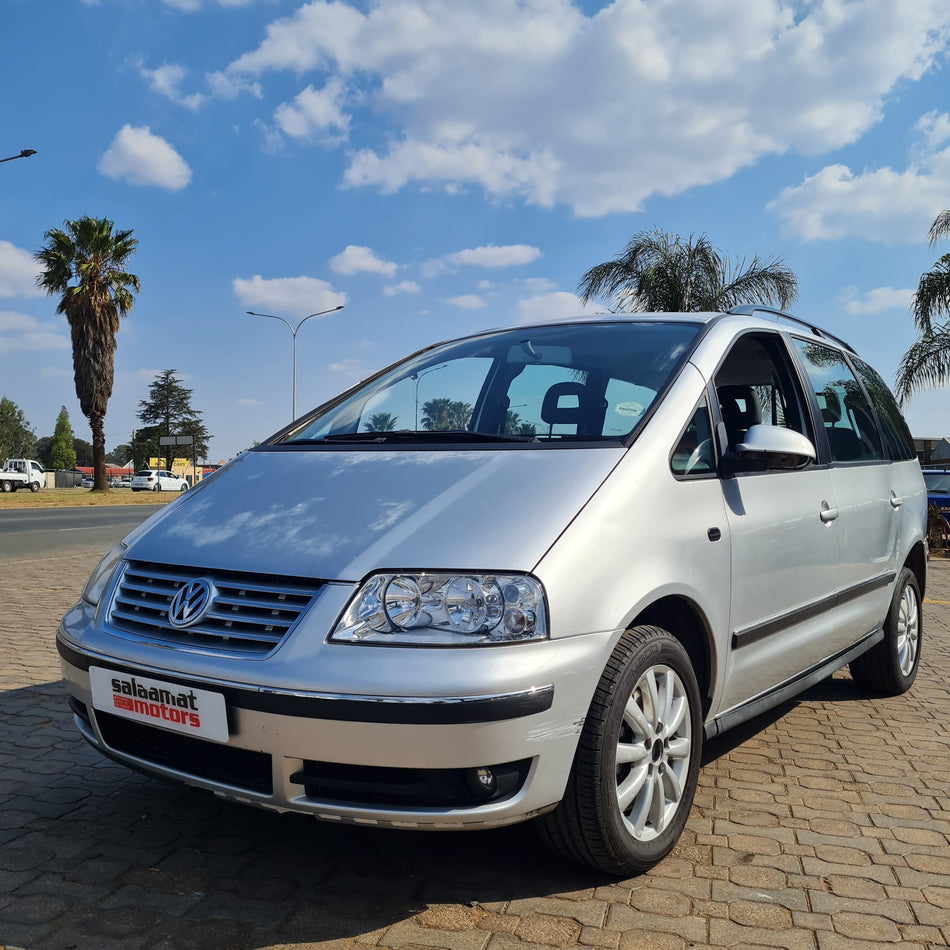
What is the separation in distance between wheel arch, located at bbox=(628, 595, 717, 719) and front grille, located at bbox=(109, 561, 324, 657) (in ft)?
3.38

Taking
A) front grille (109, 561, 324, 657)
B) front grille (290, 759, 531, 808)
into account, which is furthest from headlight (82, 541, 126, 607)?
front grille (290, 759, 531, 808)

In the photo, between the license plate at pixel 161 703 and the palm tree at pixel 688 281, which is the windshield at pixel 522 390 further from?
the palm tree at pixel 688 281

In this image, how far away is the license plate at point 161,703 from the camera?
2424mm

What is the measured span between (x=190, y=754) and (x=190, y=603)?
0.42 metres

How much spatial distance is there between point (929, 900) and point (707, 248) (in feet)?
55.4

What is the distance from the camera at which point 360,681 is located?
228 cm

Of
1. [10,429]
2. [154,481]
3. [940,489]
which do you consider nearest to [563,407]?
[940,489]

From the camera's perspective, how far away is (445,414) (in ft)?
11.9

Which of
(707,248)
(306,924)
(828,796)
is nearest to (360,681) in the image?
(306,924)

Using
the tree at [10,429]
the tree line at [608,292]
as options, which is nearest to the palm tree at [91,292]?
the tree line at [608,292]

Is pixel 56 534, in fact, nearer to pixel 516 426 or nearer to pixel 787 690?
pixel 516 426

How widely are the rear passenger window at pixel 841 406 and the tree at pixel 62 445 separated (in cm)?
11942

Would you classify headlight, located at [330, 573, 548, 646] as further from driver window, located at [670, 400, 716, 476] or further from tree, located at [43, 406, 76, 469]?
tree, located at [43, 406, 76, 469]

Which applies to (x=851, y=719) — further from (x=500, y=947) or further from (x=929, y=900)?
(x=500, y=947)
